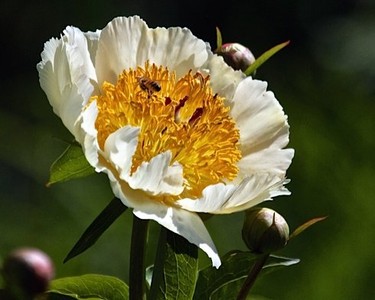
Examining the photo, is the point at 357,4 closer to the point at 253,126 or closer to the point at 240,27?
the point at 240,27

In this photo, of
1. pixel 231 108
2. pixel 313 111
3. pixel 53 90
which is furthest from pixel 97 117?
pixel 313 111

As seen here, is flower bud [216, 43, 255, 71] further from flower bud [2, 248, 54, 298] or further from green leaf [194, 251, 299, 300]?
flower bud [2, 248, 54, 298]

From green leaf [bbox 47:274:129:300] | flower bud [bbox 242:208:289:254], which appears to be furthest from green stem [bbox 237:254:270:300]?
green leaf [bbox 47:274:129:300]

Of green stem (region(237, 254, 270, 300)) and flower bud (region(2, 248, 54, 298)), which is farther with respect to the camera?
green stem (region(237, 254, 270, 300))

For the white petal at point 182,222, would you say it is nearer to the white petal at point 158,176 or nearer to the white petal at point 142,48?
the white petal at point 158,176

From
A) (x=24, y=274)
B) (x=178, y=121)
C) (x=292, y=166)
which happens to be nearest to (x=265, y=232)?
(x=178, y=121)

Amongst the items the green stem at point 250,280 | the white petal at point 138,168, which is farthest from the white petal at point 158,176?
the green stem at point 250,280

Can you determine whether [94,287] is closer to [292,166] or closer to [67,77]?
[67,77]

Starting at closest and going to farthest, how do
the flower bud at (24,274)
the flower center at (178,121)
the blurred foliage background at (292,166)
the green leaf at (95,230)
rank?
1. the flower bud at (24,274)
2. the green leaf at (95,230)
3. the flower center at (178,121)
4. the blurred foliage background at (292,166)
